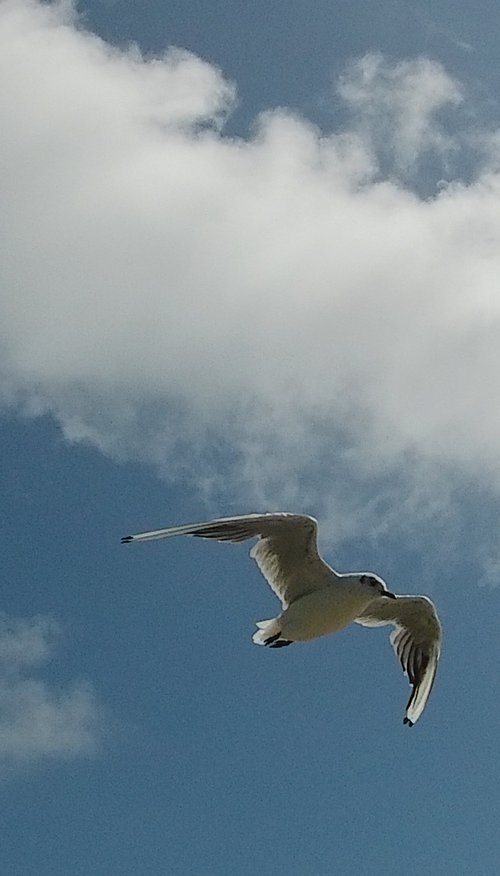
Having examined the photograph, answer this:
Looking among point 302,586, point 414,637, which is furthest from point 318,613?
point 414,637

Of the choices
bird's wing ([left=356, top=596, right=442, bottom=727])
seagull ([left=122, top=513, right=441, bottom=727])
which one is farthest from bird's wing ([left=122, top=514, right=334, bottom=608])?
bird's wing ([left=356, top=596, right=442, bottom=727])

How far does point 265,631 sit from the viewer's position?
1458 centimetres

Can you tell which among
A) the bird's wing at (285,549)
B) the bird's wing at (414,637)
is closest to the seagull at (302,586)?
the bird's wing at (285,549)

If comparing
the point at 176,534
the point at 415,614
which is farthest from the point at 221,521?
the point at 415,614

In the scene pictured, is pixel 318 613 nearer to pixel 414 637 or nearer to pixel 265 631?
pixel 265 631

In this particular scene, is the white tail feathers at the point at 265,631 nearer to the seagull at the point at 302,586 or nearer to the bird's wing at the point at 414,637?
the seagull at the point at 302,586

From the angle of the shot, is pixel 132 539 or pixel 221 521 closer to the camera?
pixel 132 539

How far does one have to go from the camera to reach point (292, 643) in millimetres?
14648

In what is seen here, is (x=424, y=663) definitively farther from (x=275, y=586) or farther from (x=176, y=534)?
(x=176, y=534)

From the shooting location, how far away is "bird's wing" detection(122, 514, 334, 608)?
43.4 ft

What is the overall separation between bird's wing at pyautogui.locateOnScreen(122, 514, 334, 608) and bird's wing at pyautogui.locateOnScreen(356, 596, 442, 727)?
4.54 ft

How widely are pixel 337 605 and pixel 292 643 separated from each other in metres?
0.79

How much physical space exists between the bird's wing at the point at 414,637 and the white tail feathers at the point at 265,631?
5.35 ft

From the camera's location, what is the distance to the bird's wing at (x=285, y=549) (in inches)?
521
